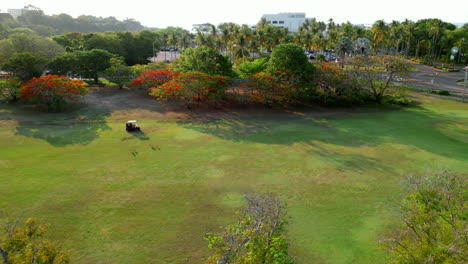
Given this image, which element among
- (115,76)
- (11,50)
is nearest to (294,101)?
(115,76)

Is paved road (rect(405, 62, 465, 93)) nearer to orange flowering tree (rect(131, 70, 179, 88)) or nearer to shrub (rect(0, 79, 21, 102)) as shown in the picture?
orange flowering tree (rect(131, 70, 179, 88))

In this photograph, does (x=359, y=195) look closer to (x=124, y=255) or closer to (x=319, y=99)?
(x=124, y=255)

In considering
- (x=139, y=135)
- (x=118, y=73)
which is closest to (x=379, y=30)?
(x=118, y=73)

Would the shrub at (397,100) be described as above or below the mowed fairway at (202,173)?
above

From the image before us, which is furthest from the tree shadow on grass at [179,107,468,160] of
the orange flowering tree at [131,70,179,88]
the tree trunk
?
the tree trunk

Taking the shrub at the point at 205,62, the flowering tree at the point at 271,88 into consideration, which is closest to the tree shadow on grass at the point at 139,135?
the flowering tree at the point at 271,88

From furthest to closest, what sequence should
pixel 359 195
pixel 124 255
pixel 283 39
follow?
pixel 283 39, pixel 359 195, pixel 124 255

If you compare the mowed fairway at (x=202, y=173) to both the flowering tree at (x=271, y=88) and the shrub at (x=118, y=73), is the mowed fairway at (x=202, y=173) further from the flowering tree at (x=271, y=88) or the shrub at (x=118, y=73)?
the shrub at (x=118, y=73)
